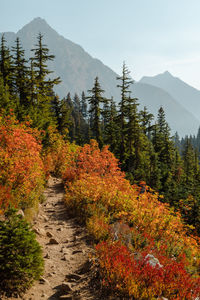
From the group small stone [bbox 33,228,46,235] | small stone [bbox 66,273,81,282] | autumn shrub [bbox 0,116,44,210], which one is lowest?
small stone [bbox 66,273,81,282]

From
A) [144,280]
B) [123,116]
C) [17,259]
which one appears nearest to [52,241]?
[17,259]

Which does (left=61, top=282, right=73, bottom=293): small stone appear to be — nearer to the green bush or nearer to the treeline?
the green bush

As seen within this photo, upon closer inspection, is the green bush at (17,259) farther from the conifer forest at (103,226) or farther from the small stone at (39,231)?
the small stone at (39,231)

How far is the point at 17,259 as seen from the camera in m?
4.21

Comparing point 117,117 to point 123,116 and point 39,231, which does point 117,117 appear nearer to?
point 123,116

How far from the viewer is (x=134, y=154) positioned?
31000mm

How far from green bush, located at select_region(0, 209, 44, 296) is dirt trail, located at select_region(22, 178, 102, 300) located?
1.02 ft

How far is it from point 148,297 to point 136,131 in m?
27.3

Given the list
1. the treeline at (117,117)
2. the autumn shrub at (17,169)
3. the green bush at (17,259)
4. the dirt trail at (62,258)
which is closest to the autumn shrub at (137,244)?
the dirt trail at (62,258)

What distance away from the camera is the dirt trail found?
4625 millimetres

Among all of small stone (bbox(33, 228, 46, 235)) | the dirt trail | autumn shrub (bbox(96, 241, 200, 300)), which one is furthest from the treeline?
autumn shrub (bbox(96, 241, 200, 300))

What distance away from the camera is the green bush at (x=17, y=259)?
414 centimetres

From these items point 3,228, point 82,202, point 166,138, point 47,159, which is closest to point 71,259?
point 3,228

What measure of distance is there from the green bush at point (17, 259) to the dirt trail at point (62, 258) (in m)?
0.31
